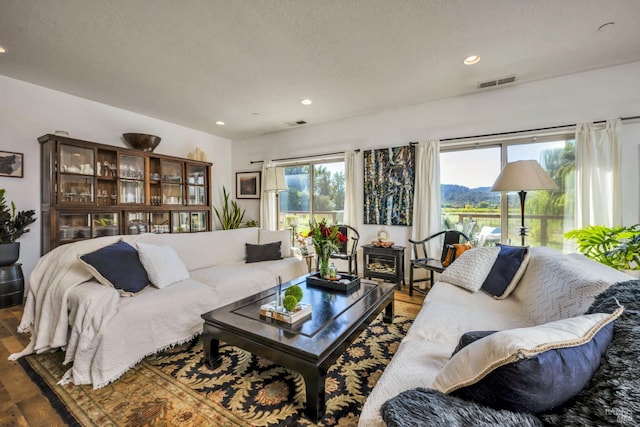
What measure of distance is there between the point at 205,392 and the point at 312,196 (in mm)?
3632

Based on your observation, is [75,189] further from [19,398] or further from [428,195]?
[428,195]

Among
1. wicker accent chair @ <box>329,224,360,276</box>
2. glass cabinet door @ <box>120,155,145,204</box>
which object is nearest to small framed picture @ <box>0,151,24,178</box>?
glass cabinet door @ <box>120,155,145,204</box>

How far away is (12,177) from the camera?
309 cm

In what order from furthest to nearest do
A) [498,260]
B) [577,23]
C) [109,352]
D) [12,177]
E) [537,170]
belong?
[12,177] → [537,170] → [498,260] → [577,23] → [109,352]

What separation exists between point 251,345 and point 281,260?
Answer: 1930mm

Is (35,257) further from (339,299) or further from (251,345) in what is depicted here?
(339,299)

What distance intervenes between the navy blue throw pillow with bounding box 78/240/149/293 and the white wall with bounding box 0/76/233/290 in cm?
199

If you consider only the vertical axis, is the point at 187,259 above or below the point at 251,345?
above

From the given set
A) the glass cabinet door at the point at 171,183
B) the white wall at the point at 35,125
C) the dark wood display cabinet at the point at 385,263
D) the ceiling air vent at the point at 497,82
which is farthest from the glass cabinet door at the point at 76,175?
the ceiling air vent at the point at 497,82

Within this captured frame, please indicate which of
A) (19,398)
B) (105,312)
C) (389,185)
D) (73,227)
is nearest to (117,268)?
(105,312)

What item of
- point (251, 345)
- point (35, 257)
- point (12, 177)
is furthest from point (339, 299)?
point (12, 177)

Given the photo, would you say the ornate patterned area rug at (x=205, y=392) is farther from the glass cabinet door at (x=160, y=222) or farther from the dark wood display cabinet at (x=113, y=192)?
the glass cabinet door at (x=160, y=222)

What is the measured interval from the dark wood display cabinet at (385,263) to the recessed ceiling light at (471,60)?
2.30 m

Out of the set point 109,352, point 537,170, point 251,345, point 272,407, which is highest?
point 537,170
